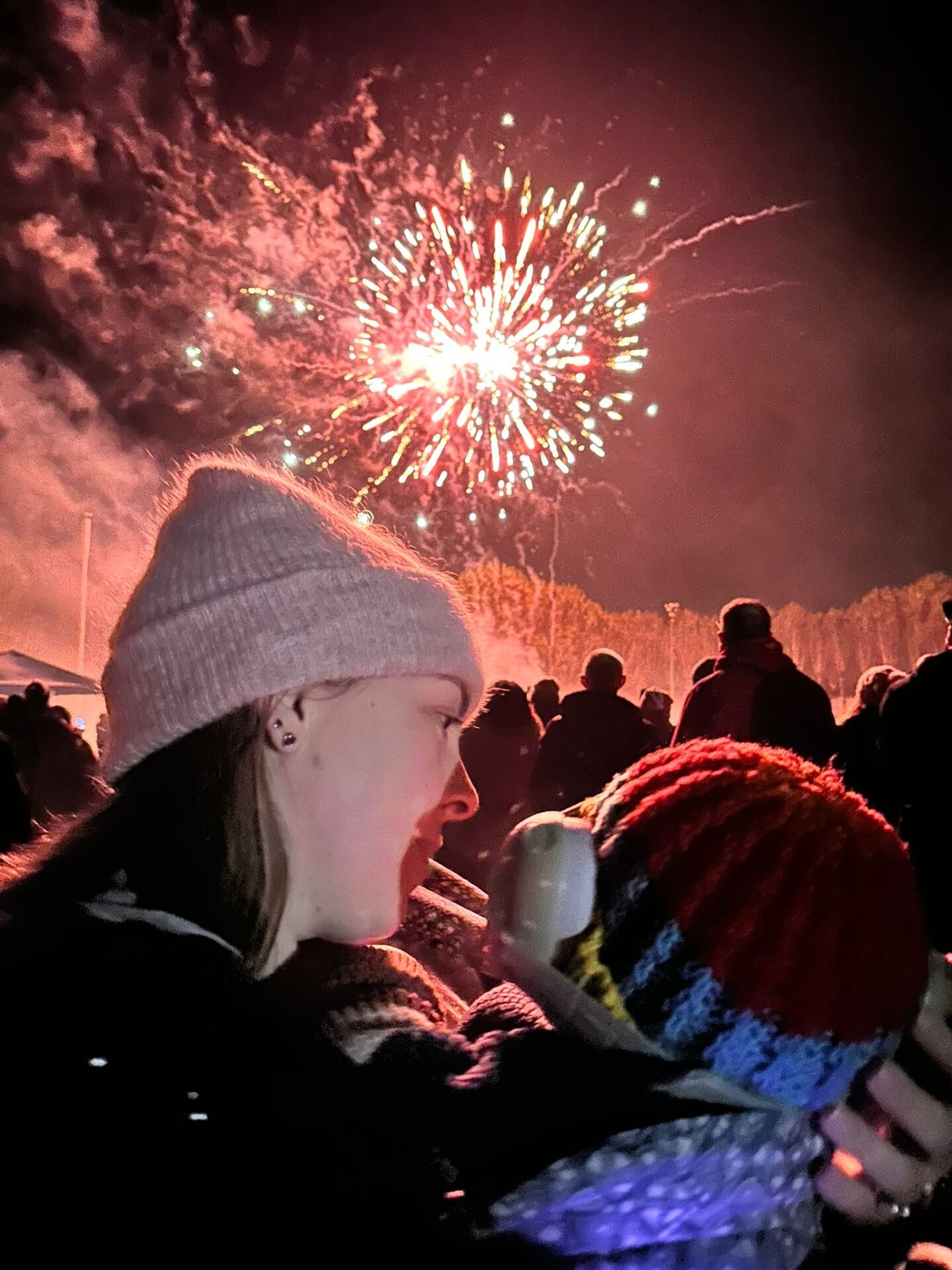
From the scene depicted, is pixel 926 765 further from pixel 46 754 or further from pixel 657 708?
pixel 46 754

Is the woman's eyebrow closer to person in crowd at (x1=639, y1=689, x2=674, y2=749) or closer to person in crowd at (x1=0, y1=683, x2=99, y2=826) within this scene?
person in crowd at (x1=0, y1=683, x2=99, y2=826)

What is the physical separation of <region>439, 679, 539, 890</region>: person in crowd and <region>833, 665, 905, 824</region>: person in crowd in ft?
4.35

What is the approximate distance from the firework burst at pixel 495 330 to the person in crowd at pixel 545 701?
4280mm

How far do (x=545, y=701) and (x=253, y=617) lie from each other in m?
4.98

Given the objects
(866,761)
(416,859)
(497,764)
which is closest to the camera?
(416,859)

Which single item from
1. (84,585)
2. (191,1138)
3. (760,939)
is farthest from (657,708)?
(84,585)

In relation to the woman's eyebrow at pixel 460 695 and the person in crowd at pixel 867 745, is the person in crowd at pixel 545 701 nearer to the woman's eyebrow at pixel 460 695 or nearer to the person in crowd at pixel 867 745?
the person in crowd at pixel 867 745

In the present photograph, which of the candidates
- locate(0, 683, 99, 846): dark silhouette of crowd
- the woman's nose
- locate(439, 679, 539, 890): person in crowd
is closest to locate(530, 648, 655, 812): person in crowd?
locate(439, 679, 539, 890): person in crowd

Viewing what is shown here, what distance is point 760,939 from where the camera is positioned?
2.69ft

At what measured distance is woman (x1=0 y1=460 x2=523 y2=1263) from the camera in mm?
788

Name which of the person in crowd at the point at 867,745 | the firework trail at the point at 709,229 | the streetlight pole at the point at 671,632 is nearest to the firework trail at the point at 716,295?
the firework trail at the point at 709,229

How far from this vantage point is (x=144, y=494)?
1767 cm

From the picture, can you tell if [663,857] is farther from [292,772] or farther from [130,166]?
[130,166]

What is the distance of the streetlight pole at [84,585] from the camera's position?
16938 millimetres
